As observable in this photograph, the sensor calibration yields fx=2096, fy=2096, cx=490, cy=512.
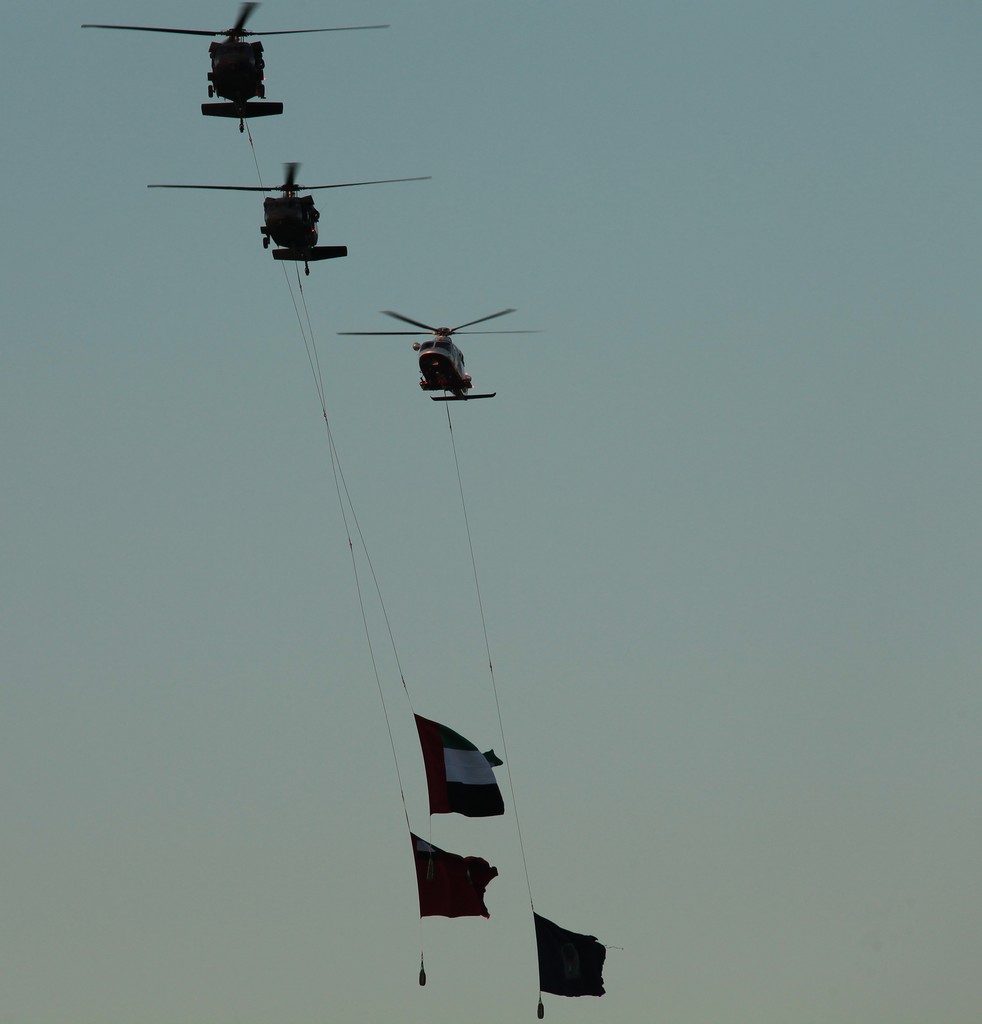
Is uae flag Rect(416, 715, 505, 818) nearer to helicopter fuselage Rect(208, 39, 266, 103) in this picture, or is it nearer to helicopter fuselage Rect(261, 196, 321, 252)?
helicopter fuselage Rect(261, 196, 321, 252)

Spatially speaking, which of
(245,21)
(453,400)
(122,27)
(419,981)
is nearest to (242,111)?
(245,21)

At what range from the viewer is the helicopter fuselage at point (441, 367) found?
2420 inches

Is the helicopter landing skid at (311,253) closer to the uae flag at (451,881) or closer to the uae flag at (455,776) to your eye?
the uae flag at (455,776)

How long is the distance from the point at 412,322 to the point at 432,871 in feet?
70.0

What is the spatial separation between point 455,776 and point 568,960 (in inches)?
211

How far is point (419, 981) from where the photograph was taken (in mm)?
43906

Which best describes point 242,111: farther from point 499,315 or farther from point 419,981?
point 419,981

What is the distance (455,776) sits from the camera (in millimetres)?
49250

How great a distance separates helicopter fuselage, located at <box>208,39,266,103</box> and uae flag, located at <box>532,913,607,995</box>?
20651 mm

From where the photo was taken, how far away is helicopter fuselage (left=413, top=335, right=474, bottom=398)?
202 ft

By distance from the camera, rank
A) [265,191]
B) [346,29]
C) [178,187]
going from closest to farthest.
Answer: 1. [346,29]
2. [178,187]
3. [265,191]

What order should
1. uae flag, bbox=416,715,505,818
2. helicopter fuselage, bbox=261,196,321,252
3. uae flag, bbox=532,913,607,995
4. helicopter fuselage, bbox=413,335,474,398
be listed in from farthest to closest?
helicopter fuselage, bbox=413,335,474,398, helicopter fuselage, bbox=261,196,321,252, uae flag, bbox=532,913,607,995, uae flag, bbox=416,715,505,818

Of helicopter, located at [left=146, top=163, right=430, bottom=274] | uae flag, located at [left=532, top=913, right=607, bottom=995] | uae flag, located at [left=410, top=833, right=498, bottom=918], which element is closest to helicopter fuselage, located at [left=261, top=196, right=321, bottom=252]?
helicopter, located at [left=146, top=163, right=430, bottom=274]

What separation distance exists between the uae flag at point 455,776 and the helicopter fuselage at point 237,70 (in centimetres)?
1526
